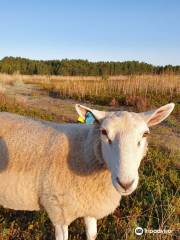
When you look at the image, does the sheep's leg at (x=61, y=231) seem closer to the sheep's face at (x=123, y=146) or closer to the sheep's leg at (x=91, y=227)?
the sheep's leg at (x=91, y=227)

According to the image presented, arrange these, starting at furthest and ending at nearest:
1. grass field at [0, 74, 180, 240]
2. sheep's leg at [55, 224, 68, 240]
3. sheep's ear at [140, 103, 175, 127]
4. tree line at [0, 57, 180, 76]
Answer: tree line at [0, 57, 180, 76]
grass field at [0, 74, 180, 240]
sheep's leg at [55, 224, 68, 240]
sheep's ear at [140, 103, 175, 127]

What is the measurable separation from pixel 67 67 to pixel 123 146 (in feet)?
178

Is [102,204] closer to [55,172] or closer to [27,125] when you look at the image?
[55,172]

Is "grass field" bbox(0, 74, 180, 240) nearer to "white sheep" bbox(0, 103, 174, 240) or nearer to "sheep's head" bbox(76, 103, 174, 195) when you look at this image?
"white sheep" bbox(0, 103, 174, 240)

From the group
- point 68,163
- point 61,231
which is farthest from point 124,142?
point 61,231

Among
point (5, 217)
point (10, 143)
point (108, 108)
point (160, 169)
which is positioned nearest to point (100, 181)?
point (10, 143)

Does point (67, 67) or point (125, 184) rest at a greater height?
point (67, 67)

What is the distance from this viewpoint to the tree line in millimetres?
55594

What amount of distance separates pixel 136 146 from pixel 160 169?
3.67 m

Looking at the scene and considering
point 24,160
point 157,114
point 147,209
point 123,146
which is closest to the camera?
point 123,146

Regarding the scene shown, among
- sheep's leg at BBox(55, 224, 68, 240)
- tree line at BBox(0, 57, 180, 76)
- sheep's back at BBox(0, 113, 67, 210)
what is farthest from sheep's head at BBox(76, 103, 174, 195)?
tree line at BBox(0, 57, 180, 76)

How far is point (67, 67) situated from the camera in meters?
57.0

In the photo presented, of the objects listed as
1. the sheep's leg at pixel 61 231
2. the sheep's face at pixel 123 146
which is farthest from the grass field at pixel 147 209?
the sheep's face at pixel 123 146

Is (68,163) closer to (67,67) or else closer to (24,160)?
(24,160)
